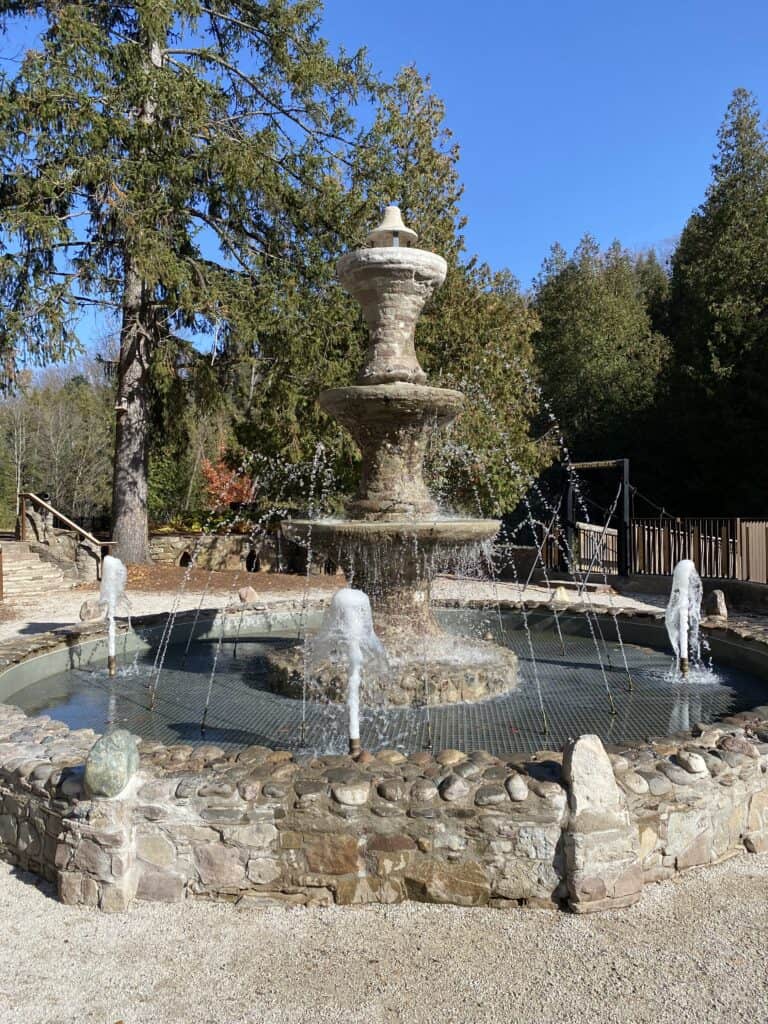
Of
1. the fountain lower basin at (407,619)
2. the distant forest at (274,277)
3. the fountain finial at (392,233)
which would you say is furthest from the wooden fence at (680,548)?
the fountain finial at (392,233)

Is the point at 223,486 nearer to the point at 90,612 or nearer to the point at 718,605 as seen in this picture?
the point at 90,612

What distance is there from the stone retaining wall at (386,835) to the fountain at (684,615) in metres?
3.85

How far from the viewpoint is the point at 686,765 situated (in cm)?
439

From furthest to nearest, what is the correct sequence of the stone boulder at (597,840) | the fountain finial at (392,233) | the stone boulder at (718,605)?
the stone boulder at (718,605), the fountain finial at (392,233), the stone boulder at (597,840)

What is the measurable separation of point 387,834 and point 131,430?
17.3 meters

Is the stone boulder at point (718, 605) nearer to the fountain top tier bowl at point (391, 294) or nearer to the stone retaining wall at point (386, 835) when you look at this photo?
the fountain top tier bowl at point (391, 294)

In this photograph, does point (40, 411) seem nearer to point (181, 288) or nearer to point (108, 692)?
point (181, 288)

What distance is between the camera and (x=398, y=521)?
25.7 feet

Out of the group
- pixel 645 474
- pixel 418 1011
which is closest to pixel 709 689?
pixel 418 1011

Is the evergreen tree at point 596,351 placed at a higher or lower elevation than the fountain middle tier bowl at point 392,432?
higher

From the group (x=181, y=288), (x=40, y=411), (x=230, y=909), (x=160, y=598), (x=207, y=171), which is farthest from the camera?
(x=40, y=411)

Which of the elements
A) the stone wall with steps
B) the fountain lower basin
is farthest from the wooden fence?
the stone wall with steps

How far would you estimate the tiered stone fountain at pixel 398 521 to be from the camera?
23.5 feet

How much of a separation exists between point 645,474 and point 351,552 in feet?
73.0
